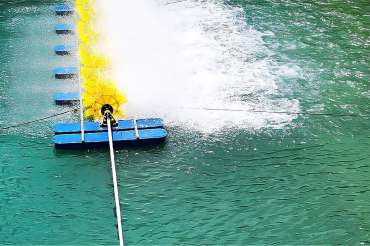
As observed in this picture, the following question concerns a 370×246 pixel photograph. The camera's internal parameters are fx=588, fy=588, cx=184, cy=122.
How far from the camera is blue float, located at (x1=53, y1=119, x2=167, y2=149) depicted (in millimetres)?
9837

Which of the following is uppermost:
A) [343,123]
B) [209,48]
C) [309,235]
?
[209,48]

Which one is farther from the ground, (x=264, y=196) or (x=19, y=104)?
(x=19, y=104)

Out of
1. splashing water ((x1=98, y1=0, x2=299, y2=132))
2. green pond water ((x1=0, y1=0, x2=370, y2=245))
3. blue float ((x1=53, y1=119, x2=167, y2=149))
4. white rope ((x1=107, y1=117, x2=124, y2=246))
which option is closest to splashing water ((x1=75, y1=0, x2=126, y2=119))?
splashing water ((x1=98, y1=0, x2=299, y2=132))

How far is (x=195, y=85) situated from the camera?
11.7m

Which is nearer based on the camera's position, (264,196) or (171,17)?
(264,196)

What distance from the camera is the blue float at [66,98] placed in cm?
1112

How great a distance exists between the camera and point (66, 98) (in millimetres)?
11133

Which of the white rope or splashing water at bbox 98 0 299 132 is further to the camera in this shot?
splashing water at bbox 98 0 299 132

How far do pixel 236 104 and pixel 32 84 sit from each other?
165 inches

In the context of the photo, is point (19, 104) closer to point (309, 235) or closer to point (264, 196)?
point (264, 196)

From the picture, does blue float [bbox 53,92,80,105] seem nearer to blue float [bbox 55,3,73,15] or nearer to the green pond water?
the green pond water

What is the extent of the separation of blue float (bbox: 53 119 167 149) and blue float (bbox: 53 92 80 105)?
0.99 m

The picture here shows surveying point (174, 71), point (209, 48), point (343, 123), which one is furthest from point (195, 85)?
point (343, 123)

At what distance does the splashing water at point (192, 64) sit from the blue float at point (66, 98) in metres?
0.95
